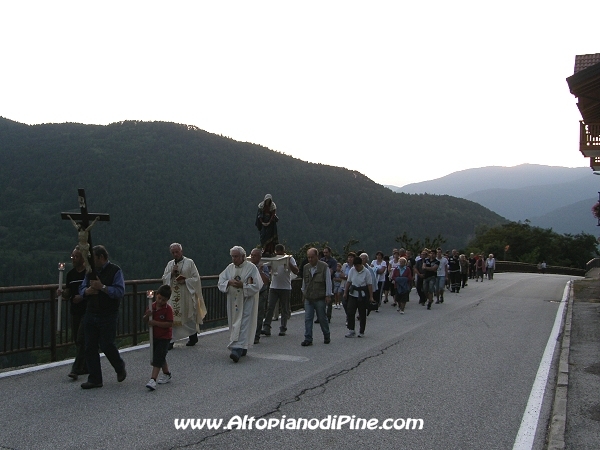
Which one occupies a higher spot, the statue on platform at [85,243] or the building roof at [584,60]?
the building roof at [584,60]

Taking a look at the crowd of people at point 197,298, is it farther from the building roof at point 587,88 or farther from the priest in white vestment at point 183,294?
the building roof at point 587,88

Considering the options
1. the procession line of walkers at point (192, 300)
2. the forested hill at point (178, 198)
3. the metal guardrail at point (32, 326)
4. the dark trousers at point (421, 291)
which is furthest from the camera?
the forested hill at point (178, 198)

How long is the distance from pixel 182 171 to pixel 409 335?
4208 inches

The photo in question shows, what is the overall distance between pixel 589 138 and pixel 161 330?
2270cm

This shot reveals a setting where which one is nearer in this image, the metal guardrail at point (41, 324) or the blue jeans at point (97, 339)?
the blue jeans at point (97, 339)

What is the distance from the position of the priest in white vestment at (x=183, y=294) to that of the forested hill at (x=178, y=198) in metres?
63.1

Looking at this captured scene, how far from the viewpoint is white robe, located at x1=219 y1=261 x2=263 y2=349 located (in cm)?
974

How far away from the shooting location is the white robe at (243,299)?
974cm

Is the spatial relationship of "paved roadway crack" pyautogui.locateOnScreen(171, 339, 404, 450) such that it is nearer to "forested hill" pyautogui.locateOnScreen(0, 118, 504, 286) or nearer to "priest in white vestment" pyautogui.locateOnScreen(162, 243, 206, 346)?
"priest in white vestment" pyautogui.locateOnScreen(162, 243, 206, 346)

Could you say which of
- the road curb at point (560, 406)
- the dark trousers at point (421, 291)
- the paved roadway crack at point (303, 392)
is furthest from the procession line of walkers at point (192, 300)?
the dark trousers at point (421, 291)

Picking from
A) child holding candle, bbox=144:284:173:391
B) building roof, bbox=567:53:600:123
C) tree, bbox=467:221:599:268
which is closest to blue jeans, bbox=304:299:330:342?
child holding candle, bbox=144:284:173:391

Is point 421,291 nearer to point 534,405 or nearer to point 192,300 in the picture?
point 192,300

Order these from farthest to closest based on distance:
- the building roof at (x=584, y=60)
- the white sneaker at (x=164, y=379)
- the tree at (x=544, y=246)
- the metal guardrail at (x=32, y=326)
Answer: the tree at (x=544, y=246), the building roof at (x=584, y=60), the metal guardrail at (x=32, y=326), the white sneaker at (x=164, y=379)

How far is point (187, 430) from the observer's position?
5797 mm
